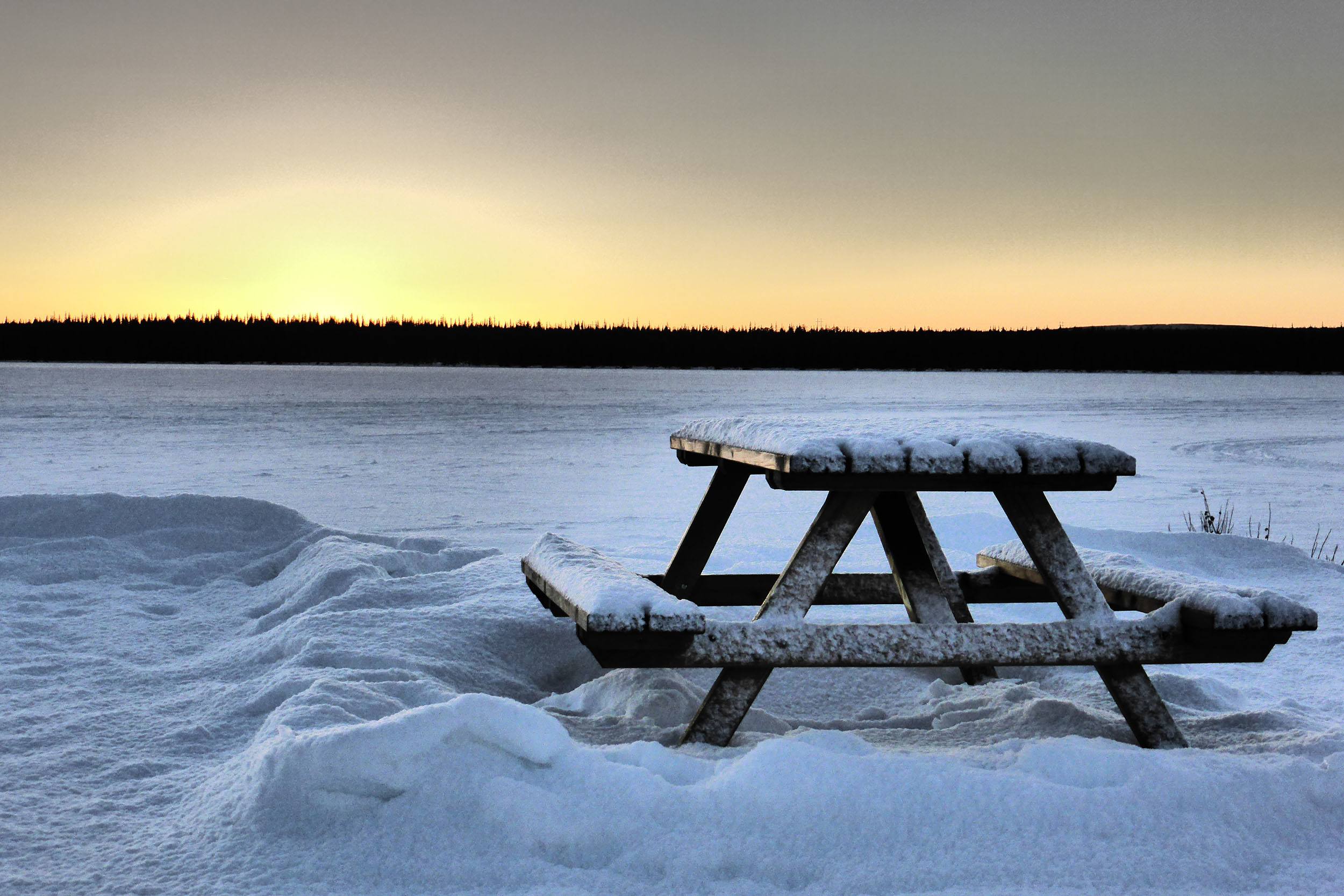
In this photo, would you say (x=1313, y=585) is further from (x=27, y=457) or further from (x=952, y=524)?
(x=27, y=457)

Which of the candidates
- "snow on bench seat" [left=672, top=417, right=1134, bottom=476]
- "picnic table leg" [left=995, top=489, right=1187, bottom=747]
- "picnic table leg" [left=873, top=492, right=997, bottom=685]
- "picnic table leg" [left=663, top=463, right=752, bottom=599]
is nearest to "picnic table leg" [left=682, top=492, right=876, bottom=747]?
"snow on bench seat" [left=672, top=417, right=1134, bottom=476]

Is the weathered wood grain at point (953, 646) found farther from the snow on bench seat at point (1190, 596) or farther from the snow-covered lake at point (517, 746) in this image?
the snow-covered lake at point (517, 746)

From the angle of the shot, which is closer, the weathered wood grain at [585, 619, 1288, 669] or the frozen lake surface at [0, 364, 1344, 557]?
the weathered wood grain at [585, 619, 1288, 669]

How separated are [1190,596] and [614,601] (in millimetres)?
1509

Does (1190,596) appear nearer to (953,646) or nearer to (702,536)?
(953,646)

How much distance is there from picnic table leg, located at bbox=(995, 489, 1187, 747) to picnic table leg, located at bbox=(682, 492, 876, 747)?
42cm

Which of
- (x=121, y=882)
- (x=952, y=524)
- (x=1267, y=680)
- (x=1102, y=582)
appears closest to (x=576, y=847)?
(x=121, y=882)

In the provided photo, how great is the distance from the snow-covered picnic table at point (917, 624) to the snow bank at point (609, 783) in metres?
0.20

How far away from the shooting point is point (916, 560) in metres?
3.26

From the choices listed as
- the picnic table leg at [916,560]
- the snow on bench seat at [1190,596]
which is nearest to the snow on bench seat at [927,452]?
the snow on bench seat at [1190,596]

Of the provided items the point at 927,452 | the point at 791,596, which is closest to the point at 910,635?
the point at 791,596

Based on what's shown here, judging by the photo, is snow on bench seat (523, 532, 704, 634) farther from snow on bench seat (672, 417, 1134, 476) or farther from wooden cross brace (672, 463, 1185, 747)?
snow on bench seat (672, 417, 1134, 476)

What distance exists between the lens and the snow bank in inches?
80.4

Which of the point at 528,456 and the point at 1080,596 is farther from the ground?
the point at 1080,596
